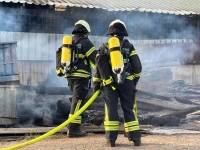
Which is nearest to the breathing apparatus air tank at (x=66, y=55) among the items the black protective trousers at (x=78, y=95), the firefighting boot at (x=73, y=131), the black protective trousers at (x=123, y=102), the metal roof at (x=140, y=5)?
the black protective trousers at (x=78, y=95)

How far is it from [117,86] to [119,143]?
97 centimetres

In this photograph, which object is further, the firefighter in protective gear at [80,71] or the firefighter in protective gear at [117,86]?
the firefighter in protective gear at [80,71]

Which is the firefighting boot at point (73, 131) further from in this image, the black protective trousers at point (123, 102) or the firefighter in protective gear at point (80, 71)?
the black protective trousers at point (123, 102)

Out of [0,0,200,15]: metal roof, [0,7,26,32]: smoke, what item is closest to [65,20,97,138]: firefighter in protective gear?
[0,0,200,15]: metal roof

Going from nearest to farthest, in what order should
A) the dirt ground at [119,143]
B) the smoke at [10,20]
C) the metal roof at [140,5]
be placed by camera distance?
1. the dirt ground at [119,143]
2. the smoke at [10,20]
3. the metal roof at [140,5]

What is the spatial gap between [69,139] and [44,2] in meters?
7.10

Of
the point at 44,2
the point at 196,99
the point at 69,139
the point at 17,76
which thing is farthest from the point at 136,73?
the point at 44,2

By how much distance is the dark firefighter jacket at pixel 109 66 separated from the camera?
615cm

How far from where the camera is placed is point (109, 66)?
619 cm

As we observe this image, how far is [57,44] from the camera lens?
13.4 metres

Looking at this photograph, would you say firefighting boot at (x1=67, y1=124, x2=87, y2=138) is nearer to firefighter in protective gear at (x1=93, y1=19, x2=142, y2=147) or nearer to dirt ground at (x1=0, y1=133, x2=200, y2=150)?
dirt ground at (x1=0, y1=133, x2=200, y2=150)

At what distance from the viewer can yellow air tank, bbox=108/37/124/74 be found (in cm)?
591

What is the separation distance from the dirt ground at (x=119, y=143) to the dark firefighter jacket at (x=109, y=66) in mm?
990

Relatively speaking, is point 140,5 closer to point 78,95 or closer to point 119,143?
point 78,95
